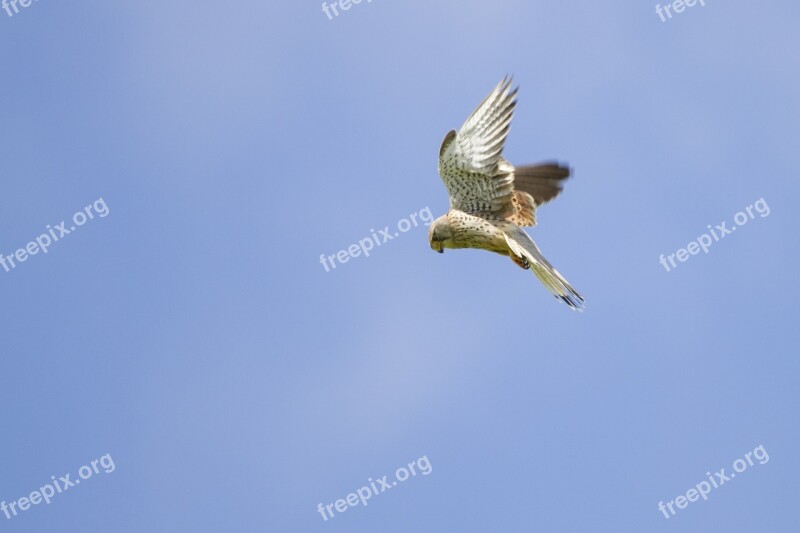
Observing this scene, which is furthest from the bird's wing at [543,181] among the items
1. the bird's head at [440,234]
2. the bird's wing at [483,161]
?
the bird's head at [440,234]

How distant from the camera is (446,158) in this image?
11.0m

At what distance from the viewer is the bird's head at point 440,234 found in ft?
36.7

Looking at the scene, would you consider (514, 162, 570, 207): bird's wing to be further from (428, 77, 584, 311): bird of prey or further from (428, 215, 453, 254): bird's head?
(428, 215, 453, 254): bird's head

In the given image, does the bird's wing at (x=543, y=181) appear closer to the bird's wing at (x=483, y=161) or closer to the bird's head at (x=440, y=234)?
the bird's wing at (x=483, y=161)

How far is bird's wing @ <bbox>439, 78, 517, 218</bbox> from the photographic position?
10.8 meters

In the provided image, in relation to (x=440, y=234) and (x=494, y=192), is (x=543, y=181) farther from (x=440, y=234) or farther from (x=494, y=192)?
(x=440, y=234)

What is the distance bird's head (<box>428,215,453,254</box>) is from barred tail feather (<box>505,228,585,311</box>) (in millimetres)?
530

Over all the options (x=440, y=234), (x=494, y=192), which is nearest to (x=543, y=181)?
(x=494, y=192)

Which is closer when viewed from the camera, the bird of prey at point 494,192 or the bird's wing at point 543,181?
the bird of prey at point 494,192

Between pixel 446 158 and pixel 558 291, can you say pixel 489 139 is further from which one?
pixel 558 291

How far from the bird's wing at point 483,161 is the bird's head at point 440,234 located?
0.75 feet

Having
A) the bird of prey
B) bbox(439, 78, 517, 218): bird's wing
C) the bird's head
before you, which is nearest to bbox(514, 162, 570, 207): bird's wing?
the bird of prey

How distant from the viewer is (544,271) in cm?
1073

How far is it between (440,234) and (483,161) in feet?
2.47
